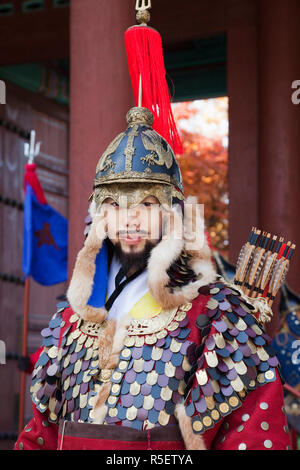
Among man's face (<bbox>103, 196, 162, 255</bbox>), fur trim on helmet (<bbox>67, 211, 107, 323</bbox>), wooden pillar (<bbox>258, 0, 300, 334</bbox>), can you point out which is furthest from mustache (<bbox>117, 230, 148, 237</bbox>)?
wooden pillar (<bbox>258, 0, 300, 334</bbox>)

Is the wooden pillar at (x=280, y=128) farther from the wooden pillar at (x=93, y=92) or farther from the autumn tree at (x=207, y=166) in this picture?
the autumn tree at (x=207, y=166)

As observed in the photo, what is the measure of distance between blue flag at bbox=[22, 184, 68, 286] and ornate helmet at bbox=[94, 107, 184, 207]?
322 cm

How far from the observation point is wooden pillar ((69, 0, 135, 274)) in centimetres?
418

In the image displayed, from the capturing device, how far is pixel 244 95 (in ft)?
21.6

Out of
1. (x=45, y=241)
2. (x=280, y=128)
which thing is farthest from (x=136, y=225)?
(x=280, y=128)

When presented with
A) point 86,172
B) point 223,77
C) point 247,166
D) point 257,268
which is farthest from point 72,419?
point 223,77

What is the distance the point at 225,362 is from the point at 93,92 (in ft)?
7.55

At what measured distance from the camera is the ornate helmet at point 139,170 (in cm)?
259

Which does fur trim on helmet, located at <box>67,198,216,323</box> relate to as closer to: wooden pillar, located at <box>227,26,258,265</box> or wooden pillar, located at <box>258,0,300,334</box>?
wooden pillar, located at <box>258,0,300,334</box>

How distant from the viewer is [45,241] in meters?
5.88

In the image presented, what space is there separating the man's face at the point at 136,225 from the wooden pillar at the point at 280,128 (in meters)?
A: 3.24

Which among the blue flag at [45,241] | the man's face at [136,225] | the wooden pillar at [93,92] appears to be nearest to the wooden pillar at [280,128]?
the blue flag at [45,241]

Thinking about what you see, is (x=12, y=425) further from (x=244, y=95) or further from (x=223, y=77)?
(x=223, y=77)

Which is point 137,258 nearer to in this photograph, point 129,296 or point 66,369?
point 129,296
